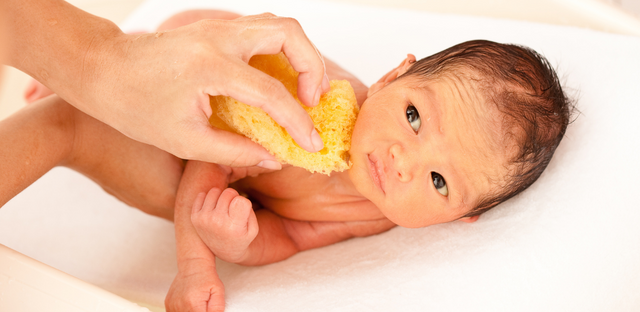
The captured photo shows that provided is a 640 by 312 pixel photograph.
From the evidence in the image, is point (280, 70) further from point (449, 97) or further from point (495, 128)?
point (495, 128)

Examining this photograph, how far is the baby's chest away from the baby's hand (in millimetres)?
276

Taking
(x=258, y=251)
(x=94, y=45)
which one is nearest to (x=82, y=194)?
(x=258, y=251)

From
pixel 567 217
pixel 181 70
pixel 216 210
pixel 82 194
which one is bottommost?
pixel 567 217

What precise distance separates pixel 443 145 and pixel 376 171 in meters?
0.17

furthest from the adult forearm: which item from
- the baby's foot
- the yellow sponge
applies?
the baby's foot

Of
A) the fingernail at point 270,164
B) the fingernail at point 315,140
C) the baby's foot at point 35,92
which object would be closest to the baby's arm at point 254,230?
the fingernail at point 270,164

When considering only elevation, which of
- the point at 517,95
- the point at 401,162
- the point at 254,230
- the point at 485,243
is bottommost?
the point at 485,243

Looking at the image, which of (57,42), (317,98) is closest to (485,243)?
(317,98)

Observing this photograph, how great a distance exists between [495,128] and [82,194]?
4.59 feet

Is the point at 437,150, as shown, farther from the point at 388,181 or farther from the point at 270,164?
the point at 270,164

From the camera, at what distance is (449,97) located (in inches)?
43.4

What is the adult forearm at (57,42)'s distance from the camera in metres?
0.92

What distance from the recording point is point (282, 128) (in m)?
1.03

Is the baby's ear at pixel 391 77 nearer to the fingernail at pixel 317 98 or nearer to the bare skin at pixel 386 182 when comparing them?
the bare skin at pixel 386 182
